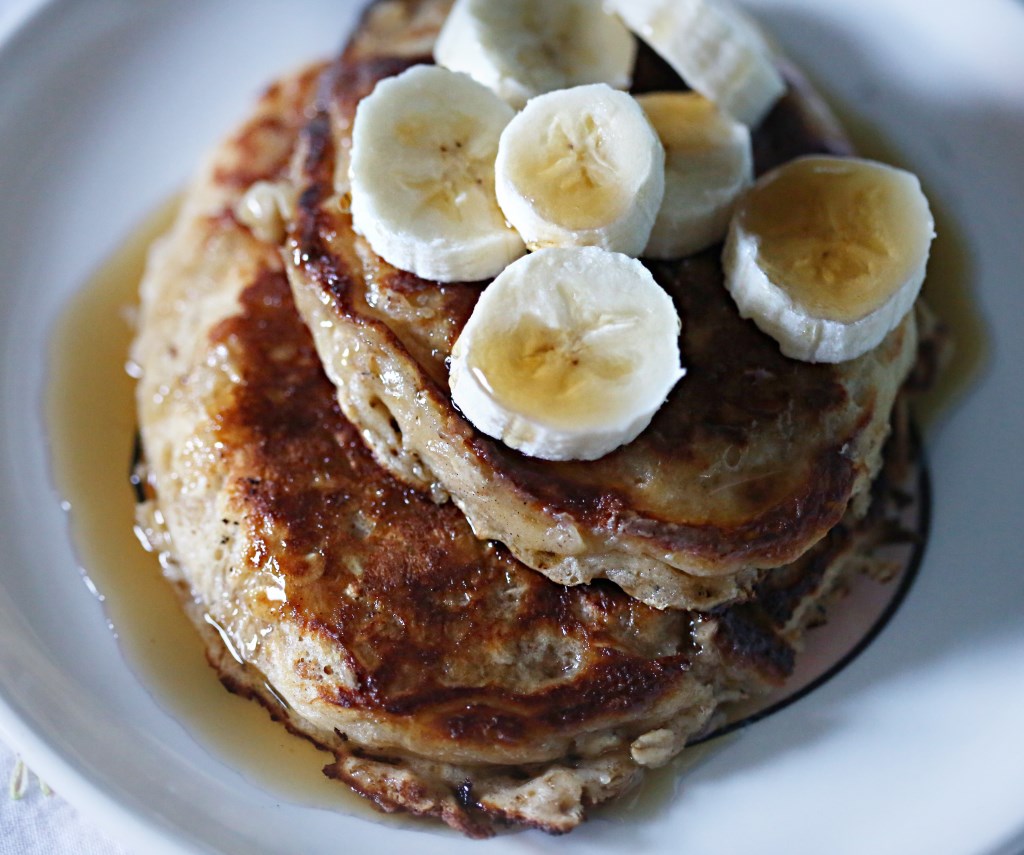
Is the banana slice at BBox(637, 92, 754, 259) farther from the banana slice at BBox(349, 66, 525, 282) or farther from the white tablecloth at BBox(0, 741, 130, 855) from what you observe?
the white tablecloth at BBox(0, 741, 130, 855)

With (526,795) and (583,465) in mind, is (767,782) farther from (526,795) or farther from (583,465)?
(583,465)

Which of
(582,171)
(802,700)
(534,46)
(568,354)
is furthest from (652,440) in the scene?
(534,46)

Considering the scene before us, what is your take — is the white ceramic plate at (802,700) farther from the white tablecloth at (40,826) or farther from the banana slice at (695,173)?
the banana slice at (695,173)

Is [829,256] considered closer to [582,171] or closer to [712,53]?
[582,171]

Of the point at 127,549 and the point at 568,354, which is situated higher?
the point at 568,354

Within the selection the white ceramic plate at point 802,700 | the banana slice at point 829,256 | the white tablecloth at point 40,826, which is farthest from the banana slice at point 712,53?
the white tablecloth at point 40,826

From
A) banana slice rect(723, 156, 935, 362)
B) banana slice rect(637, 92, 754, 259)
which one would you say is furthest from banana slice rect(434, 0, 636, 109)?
banana slice rect(723, 156, 935, 362)
